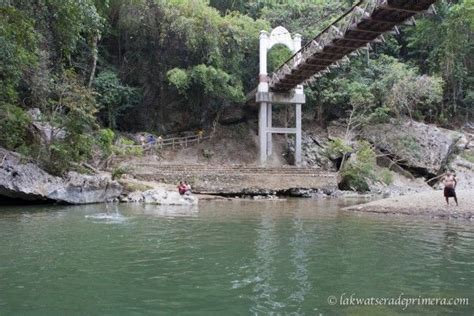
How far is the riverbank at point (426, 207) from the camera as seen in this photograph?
46.2ft

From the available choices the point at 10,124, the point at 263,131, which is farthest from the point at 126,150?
the point at 263,131

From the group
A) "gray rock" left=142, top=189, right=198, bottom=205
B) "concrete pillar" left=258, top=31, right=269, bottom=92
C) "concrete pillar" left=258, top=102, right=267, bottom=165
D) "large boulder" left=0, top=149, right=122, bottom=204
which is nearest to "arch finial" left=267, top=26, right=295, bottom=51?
"concrete pillar" left=258, top=31, right=269, bottom=92

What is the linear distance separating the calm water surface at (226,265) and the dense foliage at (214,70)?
10.1 metres

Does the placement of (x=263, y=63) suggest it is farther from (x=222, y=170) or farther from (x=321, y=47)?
(x=321, y=47)

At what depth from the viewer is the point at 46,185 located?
17.2 meters

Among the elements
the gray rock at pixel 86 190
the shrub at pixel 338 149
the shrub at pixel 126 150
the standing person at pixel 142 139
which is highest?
the standing person at pixel 142 139

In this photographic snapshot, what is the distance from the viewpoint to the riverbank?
14086mm

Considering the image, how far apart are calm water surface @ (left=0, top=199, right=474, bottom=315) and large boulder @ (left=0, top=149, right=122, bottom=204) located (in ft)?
12.6

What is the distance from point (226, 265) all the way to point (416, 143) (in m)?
24.7

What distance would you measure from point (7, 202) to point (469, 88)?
31316 mm

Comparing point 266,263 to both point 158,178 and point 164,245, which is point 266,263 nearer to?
point 164,245

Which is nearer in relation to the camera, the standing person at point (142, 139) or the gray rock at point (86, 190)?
the gray rock at point (86, 190)

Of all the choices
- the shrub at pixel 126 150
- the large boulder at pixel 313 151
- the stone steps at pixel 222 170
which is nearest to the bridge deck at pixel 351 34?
the stone steps at pixel 222 170

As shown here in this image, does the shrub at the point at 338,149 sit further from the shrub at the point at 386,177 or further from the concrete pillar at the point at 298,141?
the shrub at the point at 386,177
